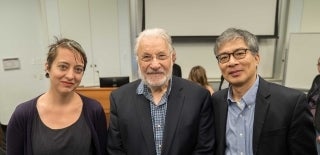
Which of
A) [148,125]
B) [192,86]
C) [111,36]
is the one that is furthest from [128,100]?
[111,36]

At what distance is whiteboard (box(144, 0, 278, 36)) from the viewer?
5145 mm

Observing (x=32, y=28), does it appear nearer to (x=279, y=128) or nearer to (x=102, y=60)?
(x=102, y=60)

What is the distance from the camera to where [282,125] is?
1406mm

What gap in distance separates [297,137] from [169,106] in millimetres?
697

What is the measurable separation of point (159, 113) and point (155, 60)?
31cm

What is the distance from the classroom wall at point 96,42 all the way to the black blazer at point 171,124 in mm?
3815

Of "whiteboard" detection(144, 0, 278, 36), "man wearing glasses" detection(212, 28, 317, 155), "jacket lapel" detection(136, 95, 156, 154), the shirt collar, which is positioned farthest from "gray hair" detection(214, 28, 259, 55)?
"whiteboard" detection(144, 0, 278, 36)

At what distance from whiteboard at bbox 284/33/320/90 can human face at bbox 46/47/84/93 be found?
4.63 metres

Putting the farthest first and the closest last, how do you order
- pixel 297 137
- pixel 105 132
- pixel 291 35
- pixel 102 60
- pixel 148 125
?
1. pixel 102 60
2. pixel 291 35
3. pixel 105 132
4. pixel 148 125
5. pixel 297 137

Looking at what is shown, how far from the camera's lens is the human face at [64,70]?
1.46 meters

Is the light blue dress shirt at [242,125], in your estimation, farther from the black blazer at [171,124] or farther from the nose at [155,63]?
the nose at [155,63]

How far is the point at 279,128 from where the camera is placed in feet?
4.62

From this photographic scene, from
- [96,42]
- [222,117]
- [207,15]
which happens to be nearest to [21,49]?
[96,42]

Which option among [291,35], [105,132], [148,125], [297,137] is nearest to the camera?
[297,137]
